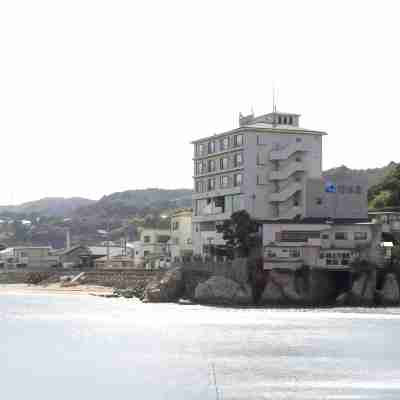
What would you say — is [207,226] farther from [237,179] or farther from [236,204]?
[237,179]

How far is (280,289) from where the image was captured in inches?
2589

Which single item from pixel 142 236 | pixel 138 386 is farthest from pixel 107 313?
pixel 142 236

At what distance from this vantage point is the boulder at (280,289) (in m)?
65.6

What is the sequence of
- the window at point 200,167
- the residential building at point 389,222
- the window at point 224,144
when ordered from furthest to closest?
the window at point 200,167, the window at point 224,144, the residential building at point 389,222

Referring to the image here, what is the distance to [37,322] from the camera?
60.1m

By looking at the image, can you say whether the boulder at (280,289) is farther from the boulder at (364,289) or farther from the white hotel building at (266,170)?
the white hotel building at (266,170)

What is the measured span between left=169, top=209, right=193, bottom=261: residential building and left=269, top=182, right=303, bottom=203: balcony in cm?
1481

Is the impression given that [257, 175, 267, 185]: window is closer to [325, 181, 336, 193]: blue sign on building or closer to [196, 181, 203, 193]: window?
[325, 181, 336, 193]: blue sign on building

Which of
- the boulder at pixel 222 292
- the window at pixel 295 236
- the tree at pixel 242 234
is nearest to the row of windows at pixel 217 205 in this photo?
the tree at pixel 242 234

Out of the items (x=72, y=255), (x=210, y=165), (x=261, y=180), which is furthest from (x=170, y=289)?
(x=72, y=255)

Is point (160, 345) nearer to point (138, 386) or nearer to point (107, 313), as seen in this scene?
point (138, 386)

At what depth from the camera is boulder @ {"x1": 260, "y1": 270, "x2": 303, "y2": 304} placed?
65.6 metres

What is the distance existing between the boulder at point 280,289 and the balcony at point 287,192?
371 inches

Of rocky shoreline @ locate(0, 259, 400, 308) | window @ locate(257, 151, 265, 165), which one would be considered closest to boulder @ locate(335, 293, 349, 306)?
rocky shoreline @ locate(0, 259, 400, 308)
